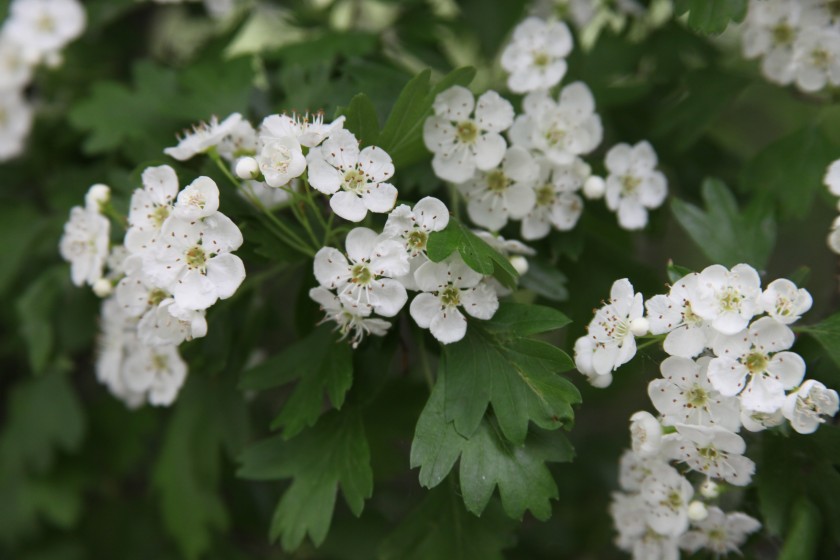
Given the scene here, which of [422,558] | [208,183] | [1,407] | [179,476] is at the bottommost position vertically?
[1,407]

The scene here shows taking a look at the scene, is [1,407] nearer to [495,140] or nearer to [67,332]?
[67,332]

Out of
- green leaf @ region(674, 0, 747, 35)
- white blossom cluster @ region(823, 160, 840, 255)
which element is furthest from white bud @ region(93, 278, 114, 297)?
white blossom cluster @ region(823, 160, 840, 255)

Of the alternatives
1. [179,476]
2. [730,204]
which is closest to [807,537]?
[730,204]

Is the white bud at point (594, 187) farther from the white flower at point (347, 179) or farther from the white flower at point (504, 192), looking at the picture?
the white flower at point (347, 179)

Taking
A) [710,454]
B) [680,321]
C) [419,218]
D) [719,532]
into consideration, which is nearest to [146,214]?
[419,218]

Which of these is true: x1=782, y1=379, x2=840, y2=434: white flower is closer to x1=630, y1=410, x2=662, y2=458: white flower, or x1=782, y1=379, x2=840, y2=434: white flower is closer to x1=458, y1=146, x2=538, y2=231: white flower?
x1=630, y1=410, x2=662, y2=458: white flower

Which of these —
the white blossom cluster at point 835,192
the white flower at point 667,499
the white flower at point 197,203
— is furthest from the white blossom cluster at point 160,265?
the white blossom cluster at point 835,192
